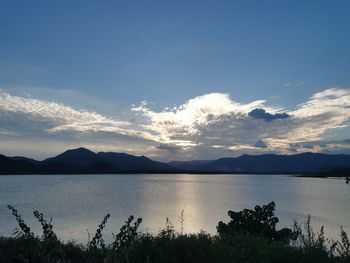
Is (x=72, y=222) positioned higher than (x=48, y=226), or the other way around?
(x=48, y=226)

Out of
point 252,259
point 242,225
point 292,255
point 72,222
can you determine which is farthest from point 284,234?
point 72,222

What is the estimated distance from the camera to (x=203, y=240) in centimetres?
1241

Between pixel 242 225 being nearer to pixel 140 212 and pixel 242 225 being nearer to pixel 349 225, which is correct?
pixel 349 225

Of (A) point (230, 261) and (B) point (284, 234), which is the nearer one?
(A) point (230, 261)

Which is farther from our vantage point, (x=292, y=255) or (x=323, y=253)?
(x=292, y=255)

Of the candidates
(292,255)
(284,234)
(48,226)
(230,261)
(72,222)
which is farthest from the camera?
(72,222)

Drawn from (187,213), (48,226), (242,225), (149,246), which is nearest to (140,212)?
(187,213)

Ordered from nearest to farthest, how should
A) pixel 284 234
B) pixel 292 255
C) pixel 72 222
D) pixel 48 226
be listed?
1. pixel 48 226
2. pixel 292 255
3. pixel 284 234
4. pixel 72 222

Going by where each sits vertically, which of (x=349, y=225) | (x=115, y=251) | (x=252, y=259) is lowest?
(x=349, y=225)

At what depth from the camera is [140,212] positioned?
210ft

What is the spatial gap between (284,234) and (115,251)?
A: 15.2m

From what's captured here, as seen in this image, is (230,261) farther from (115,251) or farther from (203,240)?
(115,251)

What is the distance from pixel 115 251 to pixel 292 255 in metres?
8.09

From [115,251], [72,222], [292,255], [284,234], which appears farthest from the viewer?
[72,222]
